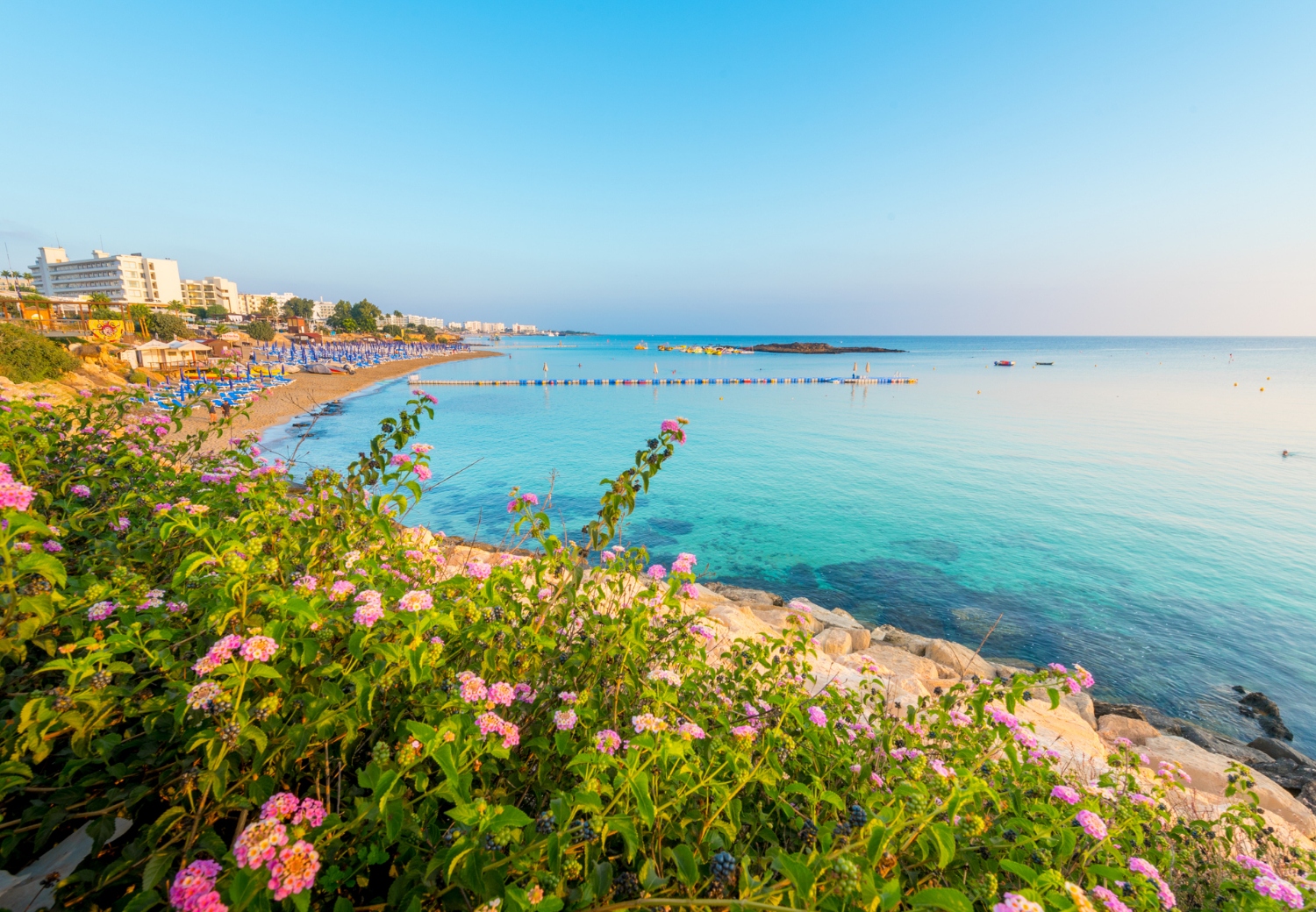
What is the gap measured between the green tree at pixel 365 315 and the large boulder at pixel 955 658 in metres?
101

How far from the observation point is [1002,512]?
14.7 metres

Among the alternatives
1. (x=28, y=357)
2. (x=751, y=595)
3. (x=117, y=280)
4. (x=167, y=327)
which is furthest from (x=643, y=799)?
(x=117, y=280)

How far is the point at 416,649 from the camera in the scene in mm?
1604

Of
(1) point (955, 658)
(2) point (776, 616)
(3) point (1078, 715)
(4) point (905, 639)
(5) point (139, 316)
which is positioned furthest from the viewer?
(5) point (139, 316)

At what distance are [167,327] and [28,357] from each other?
32.8m

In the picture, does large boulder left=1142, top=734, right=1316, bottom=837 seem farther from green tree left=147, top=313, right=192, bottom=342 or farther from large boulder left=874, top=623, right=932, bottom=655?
green tree left=147, top=313, right=192, bottom=342

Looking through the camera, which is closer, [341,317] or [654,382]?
[654,382]

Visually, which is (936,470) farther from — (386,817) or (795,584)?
(386,817)

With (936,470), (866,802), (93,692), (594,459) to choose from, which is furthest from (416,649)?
(936,470)

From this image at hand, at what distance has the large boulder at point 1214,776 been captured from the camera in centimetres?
467

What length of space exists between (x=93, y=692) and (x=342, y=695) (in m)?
0.62

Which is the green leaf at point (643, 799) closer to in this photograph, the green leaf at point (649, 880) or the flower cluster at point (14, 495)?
the green leaf at point (649, 880)

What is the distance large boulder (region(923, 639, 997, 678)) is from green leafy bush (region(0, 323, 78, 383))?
2448cm

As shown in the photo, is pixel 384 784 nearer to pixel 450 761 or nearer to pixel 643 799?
pixel 450 761
